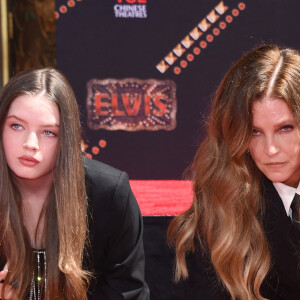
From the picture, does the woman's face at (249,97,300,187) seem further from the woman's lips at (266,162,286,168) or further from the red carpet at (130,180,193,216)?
the red carpet at (130,180,193,216)

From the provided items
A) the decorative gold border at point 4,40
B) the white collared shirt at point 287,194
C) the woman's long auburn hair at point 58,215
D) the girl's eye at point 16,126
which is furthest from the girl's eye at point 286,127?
the decorative gold border at point 4,40

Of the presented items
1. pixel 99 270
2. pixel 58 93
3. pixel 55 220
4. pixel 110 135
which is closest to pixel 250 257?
pixel 99 270

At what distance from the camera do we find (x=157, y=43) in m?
2.82

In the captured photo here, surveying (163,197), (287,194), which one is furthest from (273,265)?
(163,197)

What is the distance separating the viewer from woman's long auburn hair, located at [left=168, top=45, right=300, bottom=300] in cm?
142

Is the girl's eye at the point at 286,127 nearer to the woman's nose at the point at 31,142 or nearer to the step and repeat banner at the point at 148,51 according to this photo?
the woman's nose at the point at 31,142

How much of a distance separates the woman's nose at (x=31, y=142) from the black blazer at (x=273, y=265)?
50 cm

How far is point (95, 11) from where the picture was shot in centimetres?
279

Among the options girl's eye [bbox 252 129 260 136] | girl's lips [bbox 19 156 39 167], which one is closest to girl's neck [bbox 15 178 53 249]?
girl's lips [bbox 19 156 39 167]

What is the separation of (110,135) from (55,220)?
143 cm

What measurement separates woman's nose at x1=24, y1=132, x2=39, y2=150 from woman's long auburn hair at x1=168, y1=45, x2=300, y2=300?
43cm

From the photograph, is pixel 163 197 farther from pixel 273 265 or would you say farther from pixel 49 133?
pixel 49 133

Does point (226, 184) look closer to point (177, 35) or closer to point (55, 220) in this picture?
point (55, 220)

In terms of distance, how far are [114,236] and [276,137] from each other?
468 mm
